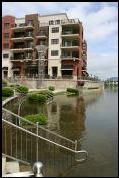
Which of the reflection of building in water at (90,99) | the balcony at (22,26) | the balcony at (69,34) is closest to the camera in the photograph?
the reflection of building in water at (90,99)

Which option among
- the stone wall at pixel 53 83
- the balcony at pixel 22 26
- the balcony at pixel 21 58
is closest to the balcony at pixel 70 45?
the stone wall at pixel 53 83

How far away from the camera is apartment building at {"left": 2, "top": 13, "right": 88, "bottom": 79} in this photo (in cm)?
5591

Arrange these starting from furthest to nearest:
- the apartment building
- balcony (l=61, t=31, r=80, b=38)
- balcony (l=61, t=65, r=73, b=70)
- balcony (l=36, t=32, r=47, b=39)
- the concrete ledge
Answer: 1. balcony (l=36, t=32, r=47, b=39)
2. balcony (l=61, t=65, r=73, b=70)
3. the apartment building
4. balcony (l=61, t=31, r=80, b=38)
5. the concrete ledge

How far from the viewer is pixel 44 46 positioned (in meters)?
58.2

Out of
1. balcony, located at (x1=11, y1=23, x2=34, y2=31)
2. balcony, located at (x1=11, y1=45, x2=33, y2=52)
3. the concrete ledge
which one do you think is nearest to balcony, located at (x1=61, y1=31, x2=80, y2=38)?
balcony, located at (x1=11, y1=45, x2=33, y2=52)

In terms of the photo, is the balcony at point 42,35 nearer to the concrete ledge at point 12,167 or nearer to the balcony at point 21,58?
the balcony at point 21,58

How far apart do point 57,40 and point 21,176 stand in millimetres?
55326

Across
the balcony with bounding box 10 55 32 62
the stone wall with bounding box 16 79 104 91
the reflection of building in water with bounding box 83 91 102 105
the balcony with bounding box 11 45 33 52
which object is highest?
the balcony with bounding box 11 45 33 52

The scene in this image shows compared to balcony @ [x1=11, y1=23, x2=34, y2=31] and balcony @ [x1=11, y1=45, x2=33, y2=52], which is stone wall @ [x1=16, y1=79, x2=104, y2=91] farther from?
balcony @ [x1=11, y1=23, x2=34, y2=31]

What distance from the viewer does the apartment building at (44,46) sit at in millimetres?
55906

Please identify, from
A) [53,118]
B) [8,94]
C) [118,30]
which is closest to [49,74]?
[8,94]

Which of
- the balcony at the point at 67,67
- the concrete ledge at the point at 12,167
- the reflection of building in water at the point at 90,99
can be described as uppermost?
the balcony at the point at 67,67

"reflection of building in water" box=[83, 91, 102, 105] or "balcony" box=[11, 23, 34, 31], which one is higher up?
"balcony" box=[11, 23, 34, 31]

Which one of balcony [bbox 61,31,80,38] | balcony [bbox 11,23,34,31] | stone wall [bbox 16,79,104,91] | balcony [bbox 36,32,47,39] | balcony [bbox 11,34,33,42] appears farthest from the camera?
balcony [bbox 11,23,34,31]
